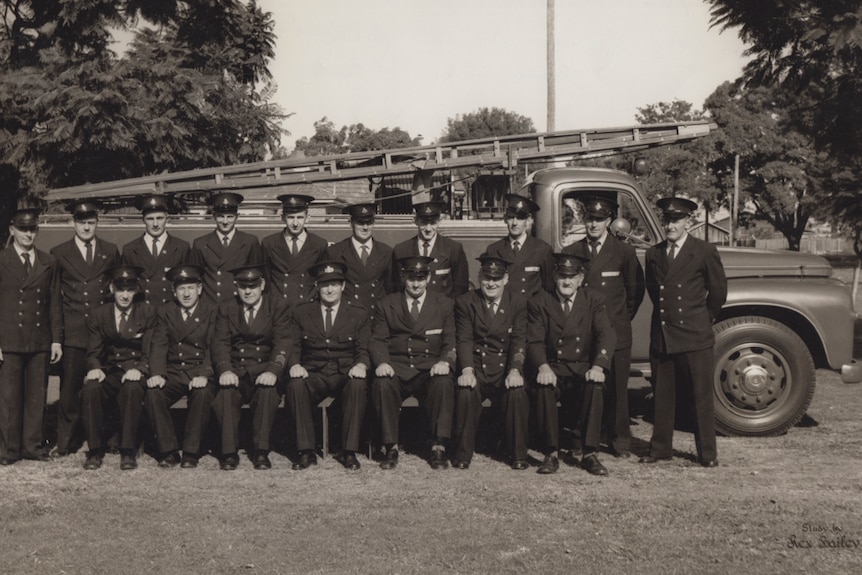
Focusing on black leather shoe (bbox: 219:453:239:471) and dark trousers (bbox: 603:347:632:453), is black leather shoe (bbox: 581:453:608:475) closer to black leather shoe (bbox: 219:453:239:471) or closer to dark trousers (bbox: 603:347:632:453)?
dark trousers (bbox: 603:347:632:453)

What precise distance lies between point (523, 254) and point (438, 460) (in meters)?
1.63

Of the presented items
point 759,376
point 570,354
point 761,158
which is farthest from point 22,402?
point 761,158

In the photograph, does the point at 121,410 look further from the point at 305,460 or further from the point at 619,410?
the point at 619,410

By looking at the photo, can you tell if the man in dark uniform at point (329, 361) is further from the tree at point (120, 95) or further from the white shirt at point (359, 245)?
the tree at point (120, 95)

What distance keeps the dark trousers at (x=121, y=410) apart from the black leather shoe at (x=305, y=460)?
115 centimetres

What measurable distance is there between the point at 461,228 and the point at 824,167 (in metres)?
9.28

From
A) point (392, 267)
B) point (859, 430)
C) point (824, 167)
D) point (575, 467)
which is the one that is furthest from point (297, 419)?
point (824, 167)

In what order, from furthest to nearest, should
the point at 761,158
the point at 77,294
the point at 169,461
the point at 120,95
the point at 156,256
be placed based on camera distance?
1. the point at 761,158
2. the point at 120,95
3. the point at 156,256
4. the point at 77,294
5. the point at 169,461

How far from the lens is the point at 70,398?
628cm

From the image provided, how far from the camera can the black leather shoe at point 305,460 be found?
19.6 ft

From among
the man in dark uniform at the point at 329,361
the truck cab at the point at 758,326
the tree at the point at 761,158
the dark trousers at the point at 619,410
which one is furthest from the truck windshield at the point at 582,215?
the tree at the point at 761,158

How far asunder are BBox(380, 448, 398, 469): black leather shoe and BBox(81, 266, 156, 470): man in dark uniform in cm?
174
